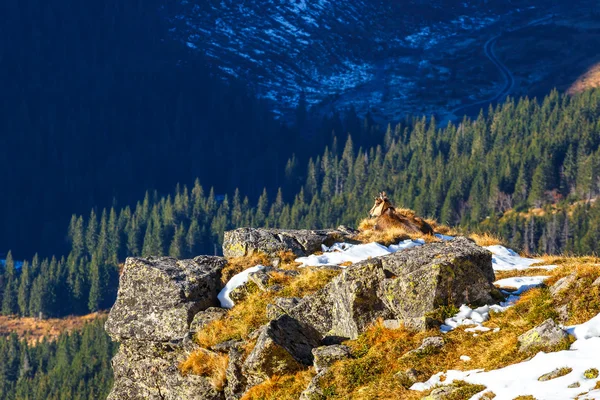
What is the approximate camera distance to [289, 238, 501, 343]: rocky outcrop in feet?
72.8

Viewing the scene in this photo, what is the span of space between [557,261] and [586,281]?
8.24 metres

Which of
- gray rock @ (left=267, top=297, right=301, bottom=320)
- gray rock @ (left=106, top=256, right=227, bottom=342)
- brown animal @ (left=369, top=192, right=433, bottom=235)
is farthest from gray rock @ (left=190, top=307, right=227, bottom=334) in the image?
brown animal @ (left=369, top=192, right=433, bottom=235)

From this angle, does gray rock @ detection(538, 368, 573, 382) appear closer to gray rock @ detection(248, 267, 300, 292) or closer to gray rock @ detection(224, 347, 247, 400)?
gray rock @ detection(224, 347, 247, 400)

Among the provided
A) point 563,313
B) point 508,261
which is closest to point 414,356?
point 563,313

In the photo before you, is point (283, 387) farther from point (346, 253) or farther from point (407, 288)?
point (346, 253)

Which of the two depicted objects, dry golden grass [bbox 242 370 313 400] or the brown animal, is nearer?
dry golden grass [bbox 242 370 313 400]

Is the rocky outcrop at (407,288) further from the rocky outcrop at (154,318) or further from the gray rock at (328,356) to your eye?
the rocky outcrop at (154,318)

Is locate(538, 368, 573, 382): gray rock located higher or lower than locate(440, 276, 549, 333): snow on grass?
lower

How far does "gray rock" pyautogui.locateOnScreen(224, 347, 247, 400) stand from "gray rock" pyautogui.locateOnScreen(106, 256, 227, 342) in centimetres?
481

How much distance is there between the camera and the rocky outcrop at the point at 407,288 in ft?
72.8

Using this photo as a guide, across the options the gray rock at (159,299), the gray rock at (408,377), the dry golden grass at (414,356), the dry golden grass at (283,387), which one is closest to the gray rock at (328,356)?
the dry golden grass at (414,356)

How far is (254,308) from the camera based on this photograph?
1093 inches

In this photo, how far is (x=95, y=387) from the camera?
175 m

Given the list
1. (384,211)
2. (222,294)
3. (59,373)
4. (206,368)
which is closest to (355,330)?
(206,368)
